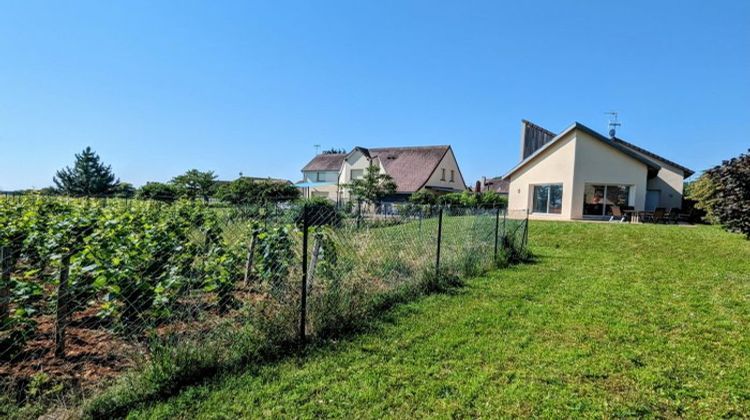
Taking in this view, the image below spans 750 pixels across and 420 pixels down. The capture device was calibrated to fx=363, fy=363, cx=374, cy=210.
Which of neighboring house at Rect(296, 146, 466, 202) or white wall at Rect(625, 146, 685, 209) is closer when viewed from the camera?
white wall at Rect(625, 146, 685, 209)

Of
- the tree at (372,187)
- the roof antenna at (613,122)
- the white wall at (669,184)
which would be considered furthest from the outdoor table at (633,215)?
the tree at (372,187)

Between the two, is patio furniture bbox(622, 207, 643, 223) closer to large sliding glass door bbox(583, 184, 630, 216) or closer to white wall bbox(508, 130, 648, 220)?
white wall bbox(508, 130, 648, 220)

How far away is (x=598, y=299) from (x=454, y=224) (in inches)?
121

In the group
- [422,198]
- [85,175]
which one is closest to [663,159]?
[422,198]

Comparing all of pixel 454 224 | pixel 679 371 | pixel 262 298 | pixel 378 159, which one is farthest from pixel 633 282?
pixel 378 159

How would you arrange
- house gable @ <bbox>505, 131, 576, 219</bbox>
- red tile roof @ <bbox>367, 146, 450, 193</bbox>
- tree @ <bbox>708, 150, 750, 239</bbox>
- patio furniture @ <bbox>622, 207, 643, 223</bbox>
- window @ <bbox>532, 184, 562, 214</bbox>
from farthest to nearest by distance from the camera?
red tile roof @ <bbox>367, 146, 450, 193</bbox>, window @ <bbox>532, 184, 562, 214</bbox>, house gable @ <bbox>505, 131, 576, 219</bbox>, patio furniture @ <bbox>622, 207, 643, 223</bbox>, tree @ <bbox>708, 150, 750, 239</bbox>

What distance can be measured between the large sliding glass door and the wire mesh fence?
17.0m

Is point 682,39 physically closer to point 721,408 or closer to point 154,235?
point 721,408

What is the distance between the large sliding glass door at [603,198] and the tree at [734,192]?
6.48m

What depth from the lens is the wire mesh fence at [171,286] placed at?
2.75 metres

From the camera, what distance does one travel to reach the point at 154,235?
400cm

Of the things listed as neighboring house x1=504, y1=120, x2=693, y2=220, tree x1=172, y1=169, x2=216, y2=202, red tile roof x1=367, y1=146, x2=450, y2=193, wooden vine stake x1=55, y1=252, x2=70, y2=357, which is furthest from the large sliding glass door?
tree x1=172, y1=169, x2=216, y2=202

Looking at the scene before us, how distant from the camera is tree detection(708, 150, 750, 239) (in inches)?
440

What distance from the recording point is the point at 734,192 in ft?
37.9
